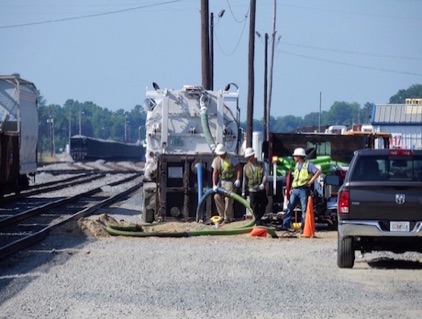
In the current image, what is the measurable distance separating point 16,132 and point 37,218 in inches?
389

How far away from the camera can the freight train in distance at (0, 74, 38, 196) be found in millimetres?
35625

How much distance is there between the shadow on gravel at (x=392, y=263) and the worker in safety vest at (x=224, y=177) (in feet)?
22.5

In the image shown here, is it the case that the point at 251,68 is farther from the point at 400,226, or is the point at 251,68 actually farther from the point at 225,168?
the point at 400,226

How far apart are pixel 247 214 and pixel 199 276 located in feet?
36.0

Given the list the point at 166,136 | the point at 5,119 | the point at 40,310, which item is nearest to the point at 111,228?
the point at 166,136

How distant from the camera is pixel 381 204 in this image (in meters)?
15.8

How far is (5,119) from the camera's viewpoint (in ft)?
128

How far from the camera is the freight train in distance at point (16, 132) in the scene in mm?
35625

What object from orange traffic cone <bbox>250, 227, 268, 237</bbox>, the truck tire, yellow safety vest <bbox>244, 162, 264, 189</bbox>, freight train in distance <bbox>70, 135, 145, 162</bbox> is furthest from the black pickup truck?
freight train in distance <bbox>70, 135, 145, 162</bbox>

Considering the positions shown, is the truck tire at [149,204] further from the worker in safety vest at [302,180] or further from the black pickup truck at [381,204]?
the black pickup truck at [381,204]

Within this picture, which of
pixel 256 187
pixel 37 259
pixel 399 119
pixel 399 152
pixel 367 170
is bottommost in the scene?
pixel 37 259

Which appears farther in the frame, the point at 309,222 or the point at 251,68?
the point at 251,68

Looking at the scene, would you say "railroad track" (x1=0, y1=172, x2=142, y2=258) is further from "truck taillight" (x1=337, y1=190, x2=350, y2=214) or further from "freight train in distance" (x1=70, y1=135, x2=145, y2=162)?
"freight train in distance" (x1=70, y1=135, x2=145, y2=162)

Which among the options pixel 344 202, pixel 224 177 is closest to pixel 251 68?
pixel 224 177
